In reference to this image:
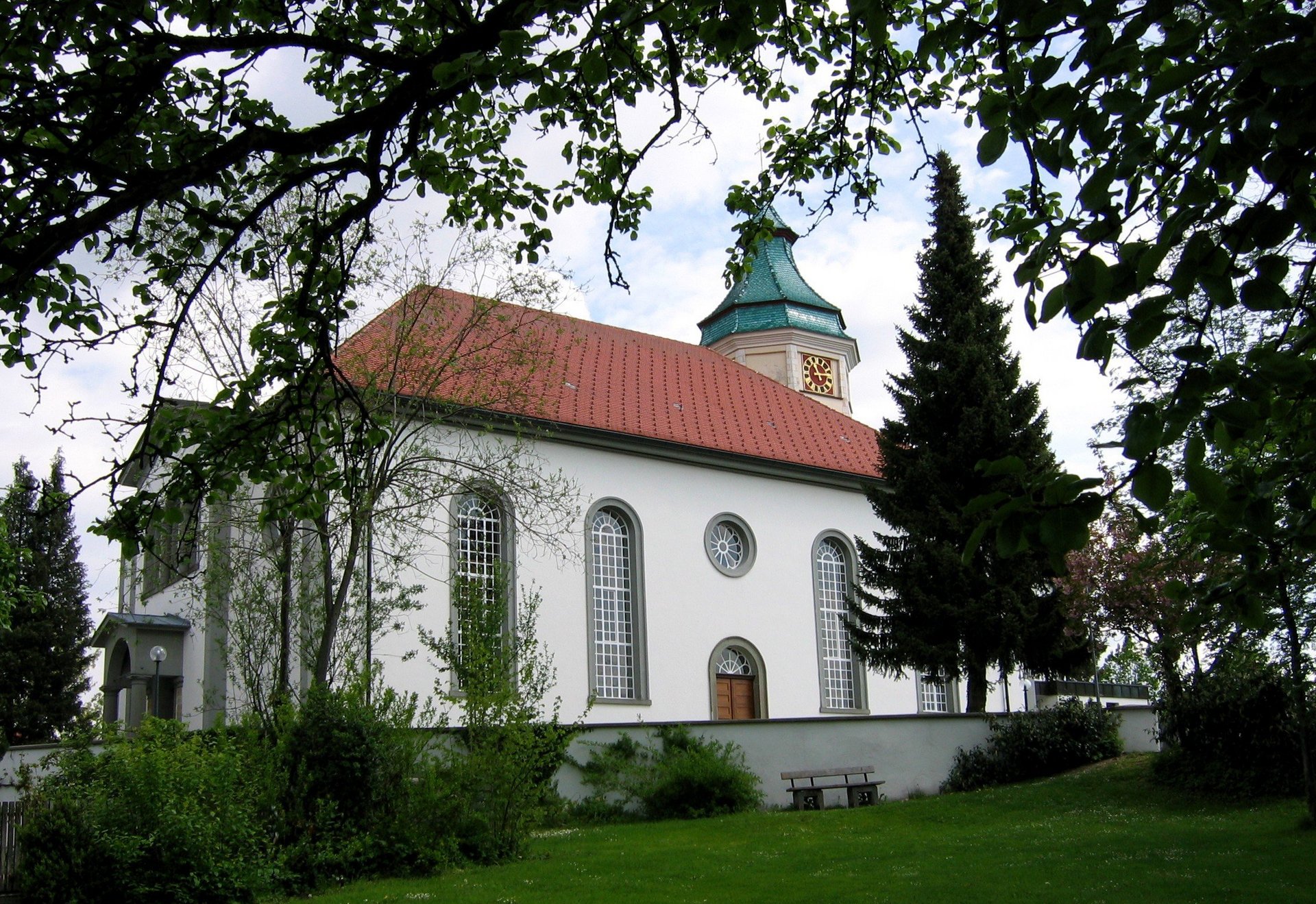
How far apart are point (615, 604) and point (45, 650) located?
24096 mm

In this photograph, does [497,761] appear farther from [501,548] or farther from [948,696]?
[948,696]

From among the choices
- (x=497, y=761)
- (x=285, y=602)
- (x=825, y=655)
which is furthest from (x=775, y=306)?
(x=497, y=761)

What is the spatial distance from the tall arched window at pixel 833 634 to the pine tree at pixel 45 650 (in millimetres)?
23637

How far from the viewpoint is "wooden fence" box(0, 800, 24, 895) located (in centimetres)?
1202

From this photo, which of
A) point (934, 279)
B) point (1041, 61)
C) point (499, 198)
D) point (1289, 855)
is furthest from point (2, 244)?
point (934, 279)

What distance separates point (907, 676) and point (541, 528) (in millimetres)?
10916

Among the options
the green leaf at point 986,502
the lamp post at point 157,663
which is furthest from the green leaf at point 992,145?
the lamp post at point 157,663

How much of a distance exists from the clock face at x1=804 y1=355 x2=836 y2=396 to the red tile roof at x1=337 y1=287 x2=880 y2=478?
14.6 feet

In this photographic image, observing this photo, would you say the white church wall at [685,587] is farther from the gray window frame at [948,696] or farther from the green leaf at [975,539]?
the green leaf at [975,539]

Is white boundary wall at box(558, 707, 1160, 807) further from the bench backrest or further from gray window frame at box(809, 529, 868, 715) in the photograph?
gray window frame at box(809, 529, 868, 715)

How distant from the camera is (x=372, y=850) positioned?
12406mm

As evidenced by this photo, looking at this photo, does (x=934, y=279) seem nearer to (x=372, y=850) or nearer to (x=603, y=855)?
(x=603, y=855)

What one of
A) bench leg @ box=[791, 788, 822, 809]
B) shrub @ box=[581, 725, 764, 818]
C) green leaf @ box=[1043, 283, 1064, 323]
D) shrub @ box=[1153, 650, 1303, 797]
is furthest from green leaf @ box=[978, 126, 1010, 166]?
bench leg @ box=[791, 788, 822, 809]

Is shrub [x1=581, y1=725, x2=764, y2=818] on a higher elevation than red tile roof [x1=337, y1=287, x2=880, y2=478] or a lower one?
lower
